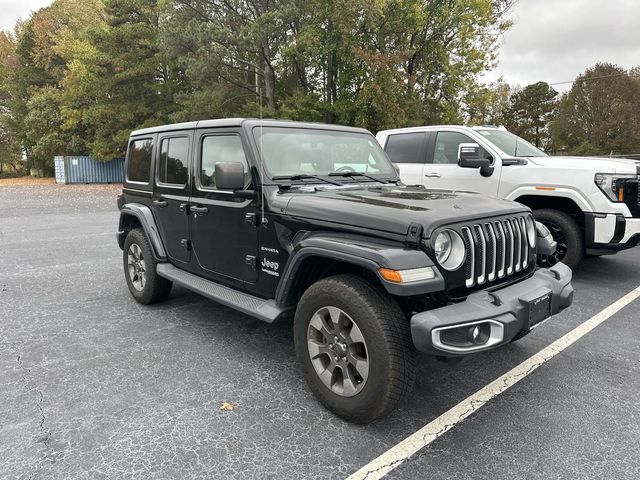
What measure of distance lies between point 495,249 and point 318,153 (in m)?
1.68

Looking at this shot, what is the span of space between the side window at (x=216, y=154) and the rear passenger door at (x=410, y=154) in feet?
13.0

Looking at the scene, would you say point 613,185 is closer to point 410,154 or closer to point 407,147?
point 410,154

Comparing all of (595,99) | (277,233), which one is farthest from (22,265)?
(595,99)

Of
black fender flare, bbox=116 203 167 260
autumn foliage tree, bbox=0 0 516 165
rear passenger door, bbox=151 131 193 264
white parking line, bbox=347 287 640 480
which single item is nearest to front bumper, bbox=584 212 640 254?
white parking line, bbox=347 287 640 480

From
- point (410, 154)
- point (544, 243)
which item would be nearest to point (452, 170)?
point (410, 154)

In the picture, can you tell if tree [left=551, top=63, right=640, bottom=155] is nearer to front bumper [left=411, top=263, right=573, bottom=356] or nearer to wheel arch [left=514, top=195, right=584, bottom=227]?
wheel arch [left=514, top=195, right=584, bottom=227]

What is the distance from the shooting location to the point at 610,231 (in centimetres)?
543

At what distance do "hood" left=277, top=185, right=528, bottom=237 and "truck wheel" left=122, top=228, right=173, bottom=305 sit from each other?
79.8 inches

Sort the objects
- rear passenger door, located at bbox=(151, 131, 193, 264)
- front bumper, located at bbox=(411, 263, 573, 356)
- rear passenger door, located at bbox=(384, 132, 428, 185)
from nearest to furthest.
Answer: front bumper, located at bbox=(411, 263, 573, 356), rear passenger door, located at bbox=(151, 131, 193, 264), rear passenger door, located at bbox=(384, 132, 428, 185)

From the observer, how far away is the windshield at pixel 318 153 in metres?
3.51

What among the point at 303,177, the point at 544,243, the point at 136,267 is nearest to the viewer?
the point at 544,243

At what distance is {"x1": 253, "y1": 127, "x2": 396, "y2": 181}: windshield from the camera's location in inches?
138

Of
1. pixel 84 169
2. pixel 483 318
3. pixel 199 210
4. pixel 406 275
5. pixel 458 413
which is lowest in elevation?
pixel 458 413

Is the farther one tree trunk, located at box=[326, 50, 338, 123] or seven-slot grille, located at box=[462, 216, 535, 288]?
tree trunk, located at box=[326, 50, 338, 123]
